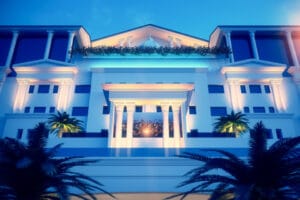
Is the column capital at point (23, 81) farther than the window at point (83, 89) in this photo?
Yes

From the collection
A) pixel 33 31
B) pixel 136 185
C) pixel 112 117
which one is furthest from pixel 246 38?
pixel 136 185

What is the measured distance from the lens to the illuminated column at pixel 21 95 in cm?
3609

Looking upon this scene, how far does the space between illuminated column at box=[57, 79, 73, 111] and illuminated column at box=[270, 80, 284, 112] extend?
2482 cm

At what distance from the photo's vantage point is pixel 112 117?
90.3 feet

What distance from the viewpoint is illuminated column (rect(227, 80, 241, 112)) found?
36188mm

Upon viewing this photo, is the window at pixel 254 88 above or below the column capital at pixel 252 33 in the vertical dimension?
below

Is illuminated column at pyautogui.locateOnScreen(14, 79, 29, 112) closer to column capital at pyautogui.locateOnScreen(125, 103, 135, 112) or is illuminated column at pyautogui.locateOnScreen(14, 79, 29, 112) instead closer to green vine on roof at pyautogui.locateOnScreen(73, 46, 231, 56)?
green vine on roof at pyautogui.locateOnScreen(73, 46, 231, 56)

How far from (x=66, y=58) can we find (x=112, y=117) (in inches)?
671

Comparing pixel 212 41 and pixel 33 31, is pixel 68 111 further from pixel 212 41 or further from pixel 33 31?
pixel 212 41

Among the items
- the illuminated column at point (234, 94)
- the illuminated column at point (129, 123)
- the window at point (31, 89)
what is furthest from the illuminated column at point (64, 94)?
the illuminated column at point (234, 94)

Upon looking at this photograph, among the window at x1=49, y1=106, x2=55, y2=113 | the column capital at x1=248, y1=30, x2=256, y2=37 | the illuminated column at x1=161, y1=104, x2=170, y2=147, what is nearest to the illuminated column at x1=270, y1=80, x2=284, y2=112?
the column capital at x1=248, y1=30, x2=256, y2=37

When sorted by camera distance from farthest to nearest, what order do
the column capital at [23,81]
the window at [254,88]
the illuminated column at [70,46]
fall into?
the illuminated column at [70,46] < the window at [254,88] < the column capital at [23,81]

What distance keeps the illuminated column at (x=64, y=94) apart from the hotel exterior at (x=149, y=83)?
119 millimetres

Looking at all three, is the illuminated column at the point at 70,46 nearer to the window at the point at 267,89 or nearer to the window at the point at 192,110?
the window at the point at 192,110
